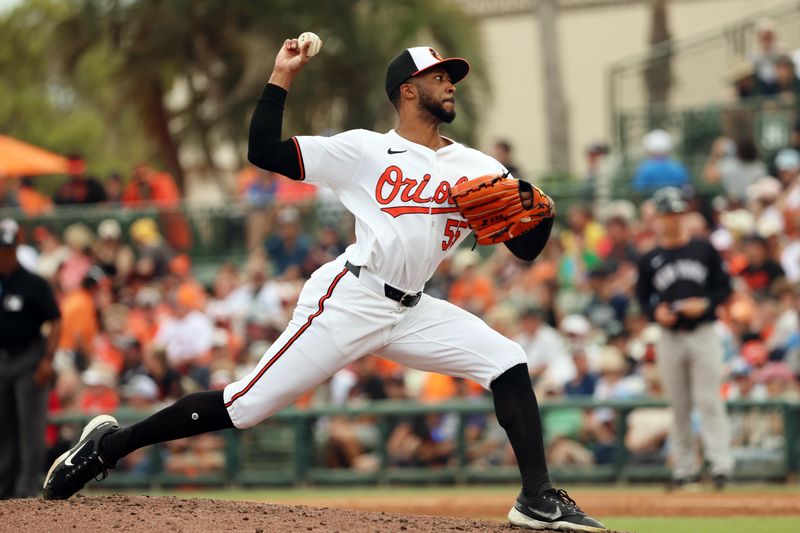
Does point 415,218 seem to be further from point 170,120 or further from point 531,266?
point 170,120

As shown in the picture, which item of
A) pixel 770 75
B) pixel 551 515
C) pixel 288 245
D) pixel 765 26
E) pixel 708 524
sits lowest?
pixel 708 524

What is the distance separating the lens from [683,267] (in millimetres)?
10750

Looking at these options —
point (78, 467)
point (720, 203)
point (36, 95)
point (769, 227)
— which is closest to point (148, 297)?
point (720, 203)

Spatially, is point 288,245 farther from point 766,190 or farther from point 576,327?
point 766,190

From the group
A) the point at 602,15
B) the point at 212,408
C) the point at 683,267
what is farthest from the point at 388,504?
the point at 602,15

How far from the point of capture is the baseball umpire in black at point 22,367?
10.4 metres

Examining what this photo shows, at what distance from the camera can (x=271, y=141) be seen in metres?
6.03

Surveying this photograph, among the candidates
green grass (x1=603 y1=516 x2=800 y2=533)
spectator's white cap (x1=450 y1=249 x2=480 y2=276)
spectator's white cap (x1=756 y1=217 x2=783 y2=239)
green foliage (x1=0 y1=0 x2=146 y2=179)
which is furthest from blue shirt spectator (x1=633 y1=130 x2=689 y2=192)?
green foliage (x1=0 y1=0 x2=146 y2=179)

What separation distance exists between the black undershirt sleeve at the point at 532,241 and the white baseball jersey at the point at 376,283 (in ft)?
0.96

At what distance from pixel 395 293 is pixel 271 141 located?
2.98ft

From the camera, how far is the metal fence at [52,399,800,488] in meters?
11.5

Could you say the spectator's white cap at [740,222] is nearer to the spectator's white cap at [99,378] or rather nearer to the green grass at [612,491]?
the green grass at [612,491]

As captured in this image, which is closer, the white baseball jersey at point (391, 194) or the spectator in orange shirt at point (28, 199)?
the white baseball jersey at point (391, 194)

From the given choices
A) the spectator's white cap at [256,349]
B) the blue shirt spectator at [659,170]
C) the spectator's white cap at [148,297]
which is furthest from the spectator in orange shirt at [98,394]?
the blue shirt spectator at [659,170]
